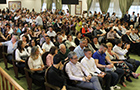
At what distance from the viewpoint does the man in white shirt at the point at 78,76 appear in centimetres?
295

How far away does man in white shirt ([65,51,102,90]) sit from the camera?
2.95m

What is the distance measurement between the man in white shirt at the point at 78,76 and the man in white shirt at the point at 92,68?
0.25 meters

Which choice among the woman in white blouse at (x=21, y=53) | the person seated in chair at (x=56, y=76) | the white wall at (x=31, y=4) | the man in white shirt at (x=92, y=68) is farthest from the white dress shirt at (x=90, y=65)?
the white wall at (x=31, y=4)

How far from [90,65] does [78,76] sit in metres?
0.46

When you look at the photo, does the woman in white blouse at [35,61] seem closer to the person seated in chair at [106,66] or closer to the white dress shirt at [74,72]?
the white dress shirt at [74,72]

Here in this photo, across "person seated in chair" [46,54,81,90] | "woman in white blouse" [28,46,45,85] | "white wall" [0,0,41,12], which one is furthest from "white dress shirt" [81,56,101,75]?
"white wall" [0,0,41,12]

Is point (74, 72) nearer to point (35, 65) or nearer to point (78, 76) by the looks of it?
point (78, 76)

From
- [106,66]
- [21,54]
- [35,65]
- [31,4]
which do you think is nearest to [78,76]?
[106,66]

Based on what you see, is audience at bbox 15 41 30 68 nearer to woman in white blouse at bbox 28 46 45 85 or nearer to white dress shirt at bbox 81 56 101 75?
woman in white blouse at bbox 28 46 45 85

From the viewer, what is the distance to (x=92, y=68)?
3436mm

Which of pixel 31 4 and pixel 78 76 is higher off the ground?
pixel 31 4

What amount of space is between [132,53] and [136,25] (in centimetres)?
469

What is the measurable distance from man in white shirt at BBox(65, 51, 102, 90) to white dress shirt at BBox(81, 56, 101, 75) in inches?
9.3

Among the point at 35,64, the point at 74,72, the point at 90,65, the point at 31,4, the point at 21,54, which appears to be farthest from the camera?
the point at 31,4
